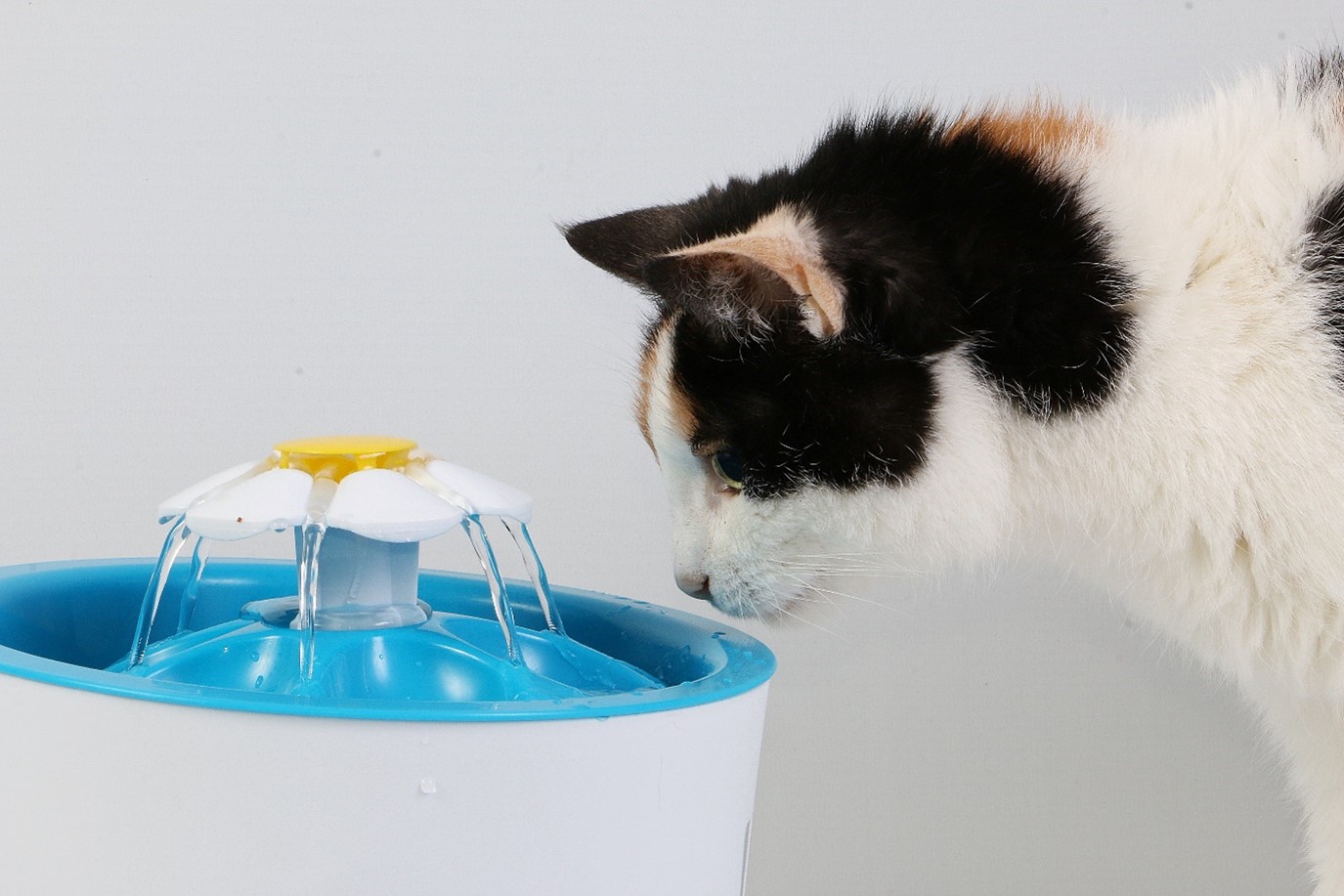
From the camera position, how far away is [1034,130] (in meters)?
0.88

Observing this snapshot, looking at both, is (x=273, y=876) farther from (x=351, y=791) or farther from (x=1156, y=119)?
(x=1156, y=119)

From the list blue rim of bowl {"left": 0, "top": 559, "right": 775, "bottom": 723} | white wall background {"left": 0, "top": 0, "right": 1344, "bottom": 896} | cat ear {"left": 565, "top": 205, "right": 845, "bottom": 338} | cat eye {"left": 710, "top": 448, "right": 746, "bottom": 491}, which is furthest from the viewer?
white wall background {"left": 0, "top": 0, "right": 1344, "bottom": 896}

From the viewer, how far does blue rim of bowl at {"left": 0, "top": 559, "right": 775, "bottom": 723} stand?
1.95 feet

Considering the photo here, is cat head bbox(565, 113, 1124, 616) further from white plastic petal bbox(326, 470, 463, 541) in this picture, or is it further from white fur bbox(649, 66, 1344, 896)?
white plastic petal bbox(326, 470, 463, 541)

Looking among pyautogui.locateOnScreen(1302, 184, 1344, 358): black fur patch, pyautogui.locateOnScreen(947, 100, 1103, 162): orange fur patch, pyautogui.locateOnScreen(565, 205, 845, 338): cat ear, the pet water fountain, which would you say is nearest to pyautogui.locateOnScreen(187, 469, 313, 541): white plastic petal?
the pet water fountain

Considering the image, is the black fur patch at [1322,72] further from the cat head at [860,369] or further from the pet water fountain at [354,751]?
the pet water fountain at [354,751]

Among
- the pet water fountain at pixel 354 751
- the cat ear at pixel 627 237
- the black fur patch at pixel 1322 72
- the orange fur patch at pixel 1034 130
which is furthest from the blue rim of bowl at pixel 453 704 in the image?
the black fur patch at pixel 1322 72

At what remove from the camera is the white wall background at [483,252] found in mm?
1282

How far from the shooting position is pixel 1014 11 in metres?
1.30

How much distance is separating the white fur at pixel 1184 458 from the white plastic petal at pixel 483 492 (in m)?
0.13

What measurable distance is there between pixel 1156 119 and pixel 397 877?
0.76 metres

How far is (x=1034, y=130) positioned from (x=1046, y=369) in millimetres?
183

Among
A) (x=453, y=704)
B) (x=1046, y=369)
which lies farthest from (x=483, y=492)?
(x=1046, y=369)

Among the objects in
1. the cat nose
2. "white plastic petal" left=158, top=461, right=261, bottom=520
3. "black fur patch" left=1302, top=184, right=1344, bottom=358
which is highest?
"black fur patch" left=1302, top=184, right=1344, bottom=358
